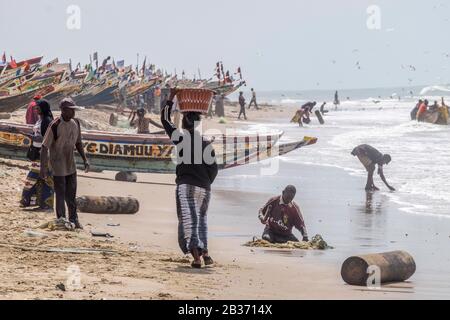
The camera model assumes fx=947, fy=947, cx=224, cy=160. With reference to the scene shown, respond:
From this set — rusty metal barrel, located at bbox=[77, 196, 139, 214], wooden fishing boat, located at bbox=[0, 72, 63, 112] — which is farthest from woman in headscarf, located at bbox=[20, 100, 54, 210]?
wooden fishing boat, located at bbox=[0, 72, 63, 112]

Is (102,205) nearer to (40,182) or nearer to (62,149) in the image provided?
(40,182)

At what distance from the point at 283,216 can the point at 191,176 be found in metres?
2.36

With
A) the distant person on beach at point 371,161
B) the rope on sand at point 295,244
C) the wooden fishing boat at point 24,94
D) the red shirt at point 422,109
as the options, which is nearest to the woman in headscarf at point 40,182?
the rope on sand at point 295,244

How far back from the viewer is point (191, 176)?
8.89 metres

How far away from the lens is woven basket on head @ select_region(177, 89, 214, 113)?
8758 millimetres

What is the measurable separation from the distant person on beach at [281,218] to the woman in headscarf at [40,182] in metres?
2.83

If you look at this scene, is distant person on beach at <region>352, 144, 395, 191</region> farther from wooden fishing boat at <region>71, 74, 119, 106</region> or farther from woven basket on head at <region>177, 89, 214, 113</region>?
wooden fishing boat at <region>71, 74, 119, 106</region>

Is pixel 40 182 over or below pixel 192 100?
below

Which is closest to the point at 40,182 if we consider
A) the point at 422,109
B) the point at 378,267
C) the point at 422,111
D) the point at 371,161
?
the point at 378,267

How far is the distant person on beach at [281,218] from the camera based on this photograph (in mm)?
10938

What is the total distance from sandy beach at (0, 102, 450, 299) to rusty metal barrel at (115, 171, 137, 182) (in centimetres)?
94

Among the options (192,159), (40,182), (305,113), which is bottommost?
(305,113)

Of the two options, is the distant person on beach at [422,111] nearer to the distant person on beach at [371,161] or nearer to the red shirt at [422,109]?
→ the red shirt at [422,109]
